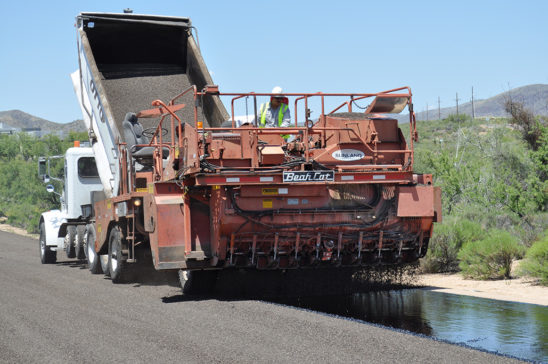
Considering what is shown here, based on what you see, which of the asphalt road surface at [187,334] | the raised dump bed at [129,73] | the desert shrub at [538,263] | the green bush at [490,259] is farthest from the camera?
the raised dump bed at [129,73]

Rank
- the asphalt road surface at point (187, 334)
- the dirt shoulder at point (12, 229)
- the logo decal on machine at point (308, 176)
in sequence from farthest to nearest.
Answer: the dirt shoulder at point (12, 229), the logo decal on machine at point (308, 176), the asphalt road surface at point (187, 334)

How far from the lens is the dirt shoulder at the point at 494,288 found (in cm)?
1105

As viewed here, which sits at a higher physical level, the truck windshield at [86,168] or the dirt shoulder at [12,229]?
the truck windshield at [86,168]

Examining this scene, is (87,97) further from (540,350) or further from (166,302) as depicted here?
(540,350)

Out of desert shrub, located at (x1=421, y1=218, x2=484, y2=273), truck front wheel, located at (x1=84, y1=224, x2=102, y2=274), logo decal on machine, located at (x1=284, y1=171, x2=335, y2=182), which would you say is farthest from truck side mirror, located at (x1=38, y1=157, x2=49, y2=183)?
logo decal on machine, located at (x1=284, y1=171, x2=335, y2=182)

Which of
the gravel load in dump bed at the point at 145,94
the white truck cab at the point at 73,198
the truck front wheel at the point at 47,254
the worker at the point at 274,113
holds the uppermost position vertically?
the gravel load in dump bed at the point at 145,94

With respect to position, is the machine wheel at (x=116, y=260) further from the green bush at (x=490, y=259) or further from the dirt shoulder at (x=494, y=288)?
the green bush at (x=490, y=259)

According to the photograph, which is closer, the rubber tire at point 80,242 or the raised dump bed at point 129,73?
the raised dump bed at point 129,73

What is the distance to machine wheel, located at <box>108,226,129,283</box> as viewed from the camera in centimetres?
1271

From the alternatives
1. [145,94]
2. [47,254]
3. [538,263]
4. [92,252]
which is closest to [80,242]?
[47,254]

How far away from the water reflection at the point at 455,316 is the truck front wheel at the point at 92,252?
5572 millimetres

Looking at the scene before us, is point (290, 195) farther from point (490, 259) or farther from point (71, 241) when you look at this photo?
point (71, 241)

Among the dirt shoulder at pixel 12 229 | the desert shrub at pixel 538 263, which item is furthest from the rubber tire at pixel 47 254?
the dirt shoulder at pixel 12 229

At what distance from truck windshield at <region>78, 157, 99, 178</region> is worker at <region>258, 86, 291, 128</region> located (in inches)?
286
